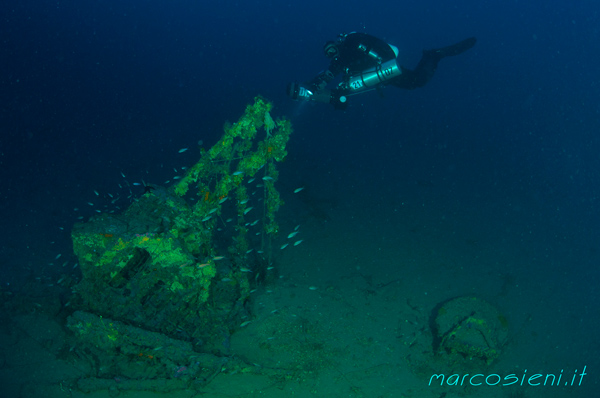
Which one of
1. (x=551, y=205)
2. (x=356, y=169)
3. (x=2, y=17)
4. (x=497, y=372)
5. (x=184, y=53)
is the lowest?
(x=551, y=205)

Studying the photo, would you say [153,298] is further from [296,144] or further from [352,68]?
[296,144]

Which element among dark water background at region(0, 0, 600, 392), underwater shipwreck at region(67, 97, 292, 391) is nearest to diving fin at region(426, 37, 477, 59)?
dark water background at region(0, 0, 600, 392)

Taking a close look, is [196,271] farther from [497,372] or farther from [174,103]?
[174,103]

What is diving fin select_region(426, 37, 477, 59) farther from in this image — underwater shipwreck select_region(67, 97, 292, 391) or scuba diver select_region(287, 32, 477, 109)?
underwater shipwreck select_region(67, 97, 292, 391)

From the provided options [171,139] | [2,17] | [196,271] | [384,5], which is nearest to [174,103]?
[171,139]

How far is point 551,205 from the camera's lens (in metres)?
13.6

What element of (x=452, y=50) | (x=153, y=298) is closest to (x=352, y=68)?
(x=452, y=50)

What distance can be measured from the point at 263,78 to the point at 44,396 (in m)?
47.1

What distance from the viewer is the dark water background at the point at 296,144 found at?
10.1m

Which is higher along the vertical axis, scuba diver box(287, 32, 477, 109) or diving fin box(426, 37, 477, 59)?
scuba diver box(287, 32, 477, 109)

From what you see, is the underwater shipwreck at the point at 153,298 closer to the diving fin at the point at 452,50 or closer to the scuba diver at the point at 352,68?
the scuba diver at the point at 352,68

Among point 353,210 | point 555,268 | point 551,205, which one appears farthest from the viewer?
point 551,205

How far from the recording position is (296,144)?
17.0m

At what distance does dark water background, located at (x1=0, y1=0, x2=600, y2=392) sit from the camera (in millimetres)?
10062
